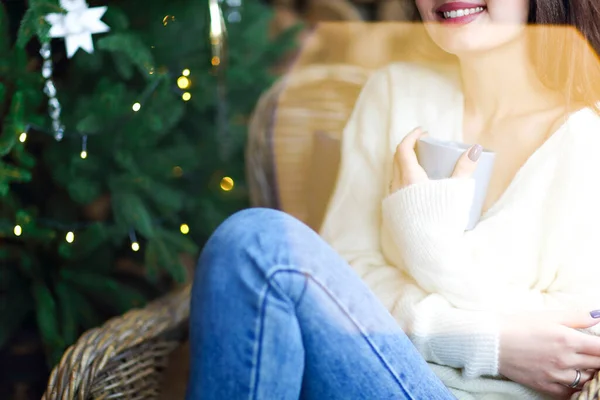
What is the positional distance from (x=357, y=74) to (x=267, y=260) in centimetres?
38

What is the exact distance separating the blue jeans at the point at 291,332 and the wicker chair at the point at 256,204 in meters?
0.19

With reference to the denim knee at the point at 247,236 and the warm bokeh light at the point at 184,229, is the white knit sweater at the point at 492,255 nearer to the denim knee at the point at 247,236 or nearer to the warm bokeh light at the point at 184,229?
the denim knee at the point at 247,236

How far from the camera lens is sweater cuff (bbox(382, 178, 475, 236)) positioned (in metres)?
0.67

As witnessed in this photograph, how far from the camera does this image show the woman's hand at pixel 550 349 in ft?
2.16

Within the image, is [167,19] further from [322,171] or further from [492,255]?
[492,255]

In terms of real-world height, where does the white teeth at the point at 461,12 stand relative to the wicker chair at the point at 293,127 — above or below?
above

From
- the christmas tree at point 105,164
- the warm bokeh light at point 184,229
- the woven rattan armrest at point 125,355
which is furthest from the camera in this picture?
the warm bokeh light at point 184,229

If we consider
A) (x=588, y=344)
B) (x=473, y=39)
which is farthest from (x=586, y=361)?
(x=473, y=39)

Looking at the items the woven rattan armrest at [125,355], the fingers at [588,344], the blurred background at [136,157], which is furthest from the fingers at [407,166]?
the woven rattan armrest at [125,355]

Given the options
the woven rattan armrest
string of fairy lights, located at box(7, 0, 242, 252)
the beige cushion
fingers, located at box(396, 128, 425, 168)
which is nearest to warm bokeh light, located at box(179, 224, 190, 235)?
string of fairy lights, located at box(7, 0, 242, 252)

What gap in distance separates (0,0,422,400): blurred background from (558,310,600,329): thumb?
0.32 metres

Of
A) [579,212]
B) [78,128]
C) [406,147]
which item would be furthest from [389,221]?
[78,128]

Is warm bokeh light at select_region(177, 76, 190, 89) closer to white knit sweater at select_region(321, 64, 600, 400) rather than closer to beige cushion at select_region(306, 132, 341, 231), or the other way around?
beige cushion at select_region(306, 132, 341, 231)

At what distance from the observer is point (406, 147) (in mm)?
729
